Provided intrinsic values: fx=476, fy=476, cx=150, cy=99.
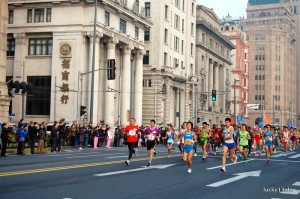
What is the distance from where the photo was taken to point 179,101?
73.9 m

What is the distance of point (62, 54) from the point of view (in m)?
49.2

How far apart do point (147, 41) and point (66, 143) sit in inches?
1347

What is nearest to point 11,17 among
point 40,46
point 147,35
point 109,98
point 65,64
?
point 40,46

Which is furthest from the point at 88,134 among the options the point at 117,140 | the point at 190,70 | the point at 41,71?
the point at 190,70

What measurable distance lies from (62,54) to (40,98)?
17.4 ft

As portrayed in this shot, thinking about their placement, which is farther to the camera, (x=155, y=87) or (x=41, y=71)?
(x=155, y=87)

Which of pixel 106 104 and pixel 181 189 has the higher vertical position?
pixel 106 104

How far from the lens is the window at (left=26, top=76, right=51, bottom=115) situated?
164 ft

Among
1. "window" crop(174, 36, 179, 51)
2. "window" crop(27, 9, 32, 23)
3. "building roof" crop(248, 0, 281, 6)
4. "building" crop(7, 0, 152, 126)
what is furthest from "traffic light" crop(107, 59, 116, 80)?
"building roof" crop(248, 0, 281, 6)

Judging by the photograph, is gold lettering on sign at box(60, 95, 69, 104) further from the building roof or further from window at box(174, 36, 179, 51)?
the building roof

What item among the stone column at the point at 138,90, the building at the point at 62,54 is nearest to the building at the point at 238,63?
the stone column at the point at 138,90

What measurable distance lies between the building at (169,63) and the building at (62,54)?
12751mm

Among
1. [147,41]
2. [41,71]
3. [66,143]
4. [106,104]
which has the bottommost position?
[66,143]

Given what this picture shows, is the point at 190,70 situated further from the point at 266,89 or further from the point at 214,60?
the point at 266,89
